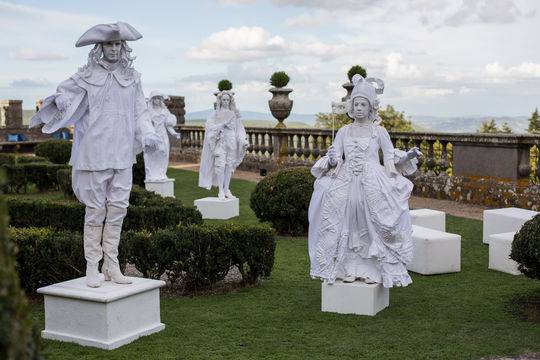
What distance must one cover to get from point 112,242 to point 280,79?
49.0 ft

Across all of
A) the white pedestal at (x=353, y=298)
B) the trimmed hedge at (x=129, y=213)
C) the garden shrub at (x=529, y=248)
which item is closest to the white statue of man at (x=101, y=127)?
the white pedestal at (x=353, y=298)

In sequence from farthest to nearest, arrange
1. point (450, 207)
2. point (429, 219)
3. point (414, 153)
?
point (450, 207) → point (429, 219) → point (414, 153)

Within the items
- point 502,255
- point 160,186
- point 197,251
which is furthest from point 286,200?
point 160,186

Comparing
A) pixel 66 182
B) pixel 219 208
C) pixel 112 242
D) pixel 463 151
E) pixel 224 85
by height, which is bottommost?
pixel 219 208

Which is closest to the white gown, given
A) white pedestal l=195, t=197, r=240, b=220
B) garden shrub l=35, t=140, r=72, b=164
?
white pedestal l=195, t=197, r=240, b=220

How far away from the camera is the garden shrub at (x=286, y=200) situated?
35.7 ft

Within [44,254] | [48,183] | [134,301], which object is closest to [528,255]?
[134,301]

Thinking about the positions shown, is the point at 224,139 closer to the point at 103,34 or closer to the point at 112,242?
the point at 112,242

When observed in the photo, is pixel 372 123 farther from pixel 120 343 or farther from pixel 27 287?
pixel 27 287

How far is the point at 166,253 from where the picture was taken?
7.33 m

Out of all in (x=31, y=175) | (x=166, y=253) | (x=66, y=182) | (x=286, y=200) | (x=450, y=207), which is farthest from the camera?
(x=31, y=175)

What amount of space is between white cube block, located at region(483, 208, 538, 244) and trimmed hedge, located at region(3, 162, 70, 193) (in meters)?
10.5

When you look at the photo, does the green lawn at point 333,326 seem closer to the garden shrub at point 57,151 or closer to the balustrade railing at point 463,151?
the balustrade railing at point 463,151

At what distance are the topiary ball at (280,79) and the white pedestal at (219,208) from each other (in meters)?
7.79
